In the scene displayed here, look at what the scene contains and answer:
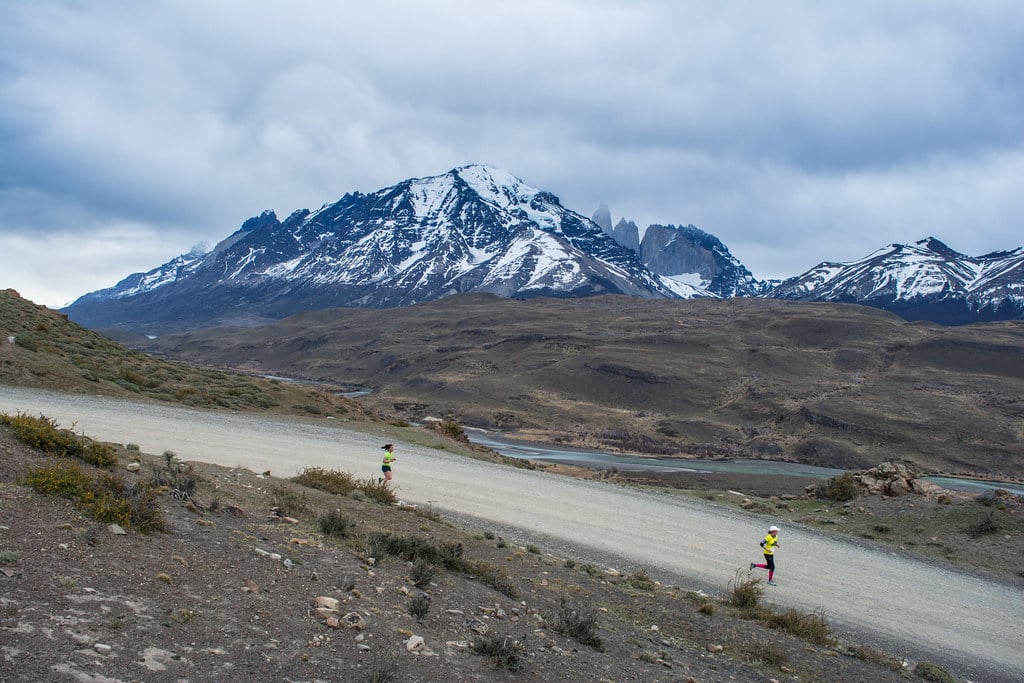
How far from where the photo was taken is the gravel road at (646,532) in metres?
13.0

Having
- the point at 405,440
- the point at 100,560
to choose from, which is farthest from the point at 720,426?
the point at 100,560

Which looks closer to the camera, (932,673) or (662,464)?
(932,673)

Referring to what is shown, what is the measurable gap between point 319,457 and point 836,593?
13.9 meters

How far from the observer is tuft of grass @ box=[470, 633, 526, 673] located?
6.65 m

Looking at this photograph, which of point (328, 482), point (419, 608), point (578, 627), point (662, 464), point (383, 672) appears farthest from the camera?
point (662, 464)

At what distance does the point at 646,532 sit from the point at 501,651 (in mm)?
11105

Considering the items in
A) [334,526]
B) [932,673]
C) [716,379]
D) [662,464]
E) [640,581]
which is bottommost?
[662,464]

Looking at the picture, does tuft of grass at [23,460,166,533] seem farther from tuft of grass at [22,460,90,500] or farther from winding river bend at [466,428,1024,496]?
winding river bend at [466,428,1024,496]

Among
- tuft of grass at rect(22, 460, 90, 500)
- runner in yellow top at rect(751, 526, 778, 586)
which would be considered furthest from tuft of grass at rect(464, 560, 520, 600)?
runner in yellow top at rect(751, 526, 778, 586)

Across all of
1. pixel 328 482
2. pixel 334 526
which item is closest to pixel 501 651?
pixel 334 526

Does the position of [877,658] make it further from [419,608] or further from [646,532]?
[419,608]

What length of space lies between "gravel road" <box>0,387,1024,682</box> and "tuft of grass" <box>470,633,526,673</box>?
7250 mm

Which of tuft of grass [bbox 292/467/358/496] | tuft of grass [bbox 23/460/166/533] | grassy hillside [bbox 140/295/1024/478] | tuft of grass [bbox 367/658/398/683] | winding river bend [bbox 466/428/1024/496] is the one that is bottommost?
winding river bend [bbox 466/428/1024/496]

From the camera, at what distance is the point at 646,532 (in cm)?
1716
